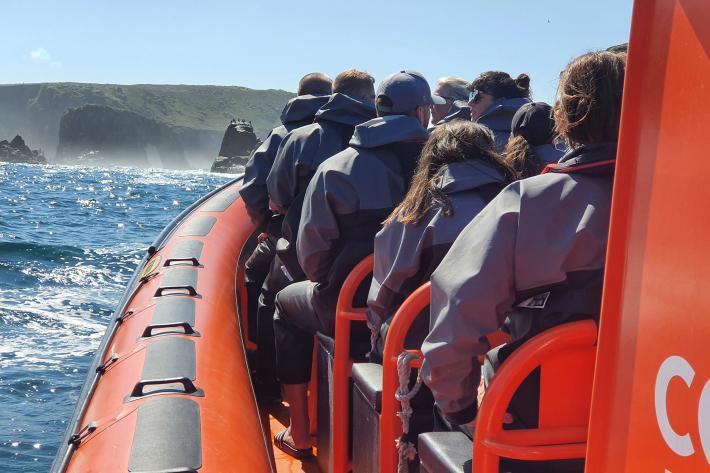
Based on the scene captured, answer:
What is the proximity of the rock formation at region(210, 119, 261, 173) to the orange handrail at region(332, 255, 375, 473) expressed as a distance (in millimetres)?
106852

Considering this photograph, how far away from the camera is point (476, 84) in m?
4.07

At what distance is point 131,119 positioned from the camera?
153 meters

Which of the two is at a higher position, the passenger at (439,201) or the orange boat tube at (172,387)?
the passenger at (439,201)

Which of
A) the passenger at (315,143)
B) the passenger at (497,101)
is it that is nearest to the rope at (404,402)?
the passenger at (315,143)

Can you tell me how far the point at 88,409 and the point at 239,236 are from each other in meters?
2.82

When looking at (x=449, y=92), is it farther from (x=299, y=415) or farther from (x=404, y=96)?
(x=299, y=415)

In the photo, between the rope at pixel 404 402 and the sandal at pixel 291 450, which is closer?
the rope at pixel 404 402

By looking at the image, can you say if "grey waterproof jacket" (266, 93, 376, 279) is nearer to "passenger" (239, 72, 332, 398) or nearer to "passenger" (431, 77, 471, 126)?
"passenger" (239, 72, 332, 398)

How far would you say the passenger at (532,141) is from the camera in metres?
2.56

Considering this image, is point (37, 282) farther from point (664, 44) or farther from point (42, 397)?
point (664, 44)

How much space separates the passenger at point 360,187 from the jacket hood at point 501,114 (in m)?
0.85

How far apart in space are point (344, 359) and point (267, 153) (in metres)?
1.98

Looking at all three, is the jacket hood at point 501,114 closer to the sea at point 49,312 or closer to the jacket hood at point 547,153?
the jacket hood at point 547,153

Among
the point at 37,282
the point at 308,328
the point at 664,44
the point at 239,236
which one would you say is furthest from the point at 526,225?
the point at 37,282
